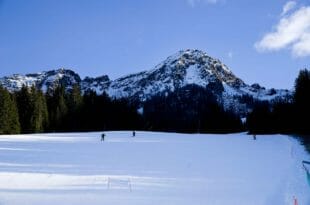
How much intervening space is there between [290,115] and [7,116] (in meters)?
51.9

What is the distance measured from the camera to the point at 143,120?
108812mm

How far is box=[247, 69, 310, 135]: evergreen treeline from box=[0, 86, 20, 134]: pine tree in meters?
50.0

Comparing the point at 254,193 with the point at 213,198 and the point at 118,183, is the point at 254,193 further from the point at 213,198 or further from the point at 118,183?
the point at 118,183

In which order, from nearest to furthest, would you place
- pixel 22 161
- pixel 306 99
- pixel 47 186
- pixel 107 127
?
pixel 47 186, pixel 22 161, pixel 306 99, pixel 107 127

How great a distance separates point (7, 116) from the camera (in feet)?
228

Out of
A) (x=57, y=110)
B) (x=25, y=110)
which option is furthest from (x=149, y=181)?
(x=57, y=110)

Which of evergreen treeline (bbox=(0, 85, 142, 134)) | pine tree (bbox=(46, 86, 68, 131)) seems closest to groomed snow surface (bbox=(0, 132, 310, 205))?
evergreen treeline (bbox=(0, 85, 142, 134))

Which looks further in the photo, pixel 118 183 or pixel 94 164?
pixel 94 164

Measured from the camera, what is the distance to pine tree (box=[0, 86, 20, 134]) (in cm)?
6900

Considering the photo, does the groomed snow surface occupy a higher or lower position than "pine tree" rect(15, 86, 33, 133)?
lower

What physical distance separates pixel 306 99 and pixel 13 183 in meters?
54.8

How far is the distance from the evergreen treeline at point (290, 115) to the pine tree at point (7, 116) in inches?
1970

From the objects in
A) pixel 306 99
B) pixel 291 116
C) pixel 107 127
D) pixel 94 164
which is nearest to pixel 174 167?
pixel 94 164

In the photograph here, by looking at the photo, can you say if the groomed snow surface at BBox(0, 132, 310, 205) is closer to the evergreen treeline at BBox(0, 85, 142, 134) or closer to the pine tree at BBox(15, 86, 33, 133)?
the evergreen treeline at BBox(0, 85, 142, 134)
